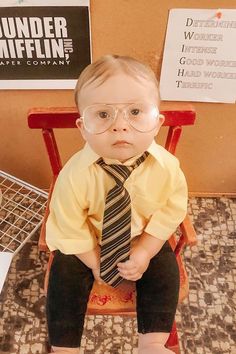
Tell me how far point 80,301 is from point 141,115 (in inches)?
19.1

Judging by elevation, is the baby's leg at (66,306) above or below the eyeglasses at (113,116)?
below

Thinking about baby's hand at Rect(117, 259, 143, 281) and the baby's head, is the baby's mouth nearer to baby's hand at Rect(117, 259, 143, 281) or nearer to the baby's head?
the baby's head

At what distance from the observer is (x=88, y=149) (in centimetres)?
98

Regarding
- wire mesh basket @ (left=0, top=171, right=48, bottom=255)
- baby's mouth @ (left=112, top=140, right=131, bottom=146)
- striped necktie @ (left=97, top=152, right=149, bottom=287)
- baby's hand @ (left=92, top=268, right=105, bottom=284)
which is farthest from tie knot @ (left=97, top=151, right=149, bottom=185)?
wire mesh basket @ (left=0, top=171, right=48, bottom=255)

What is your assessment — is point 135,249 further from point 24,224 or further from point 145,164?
point 24,224

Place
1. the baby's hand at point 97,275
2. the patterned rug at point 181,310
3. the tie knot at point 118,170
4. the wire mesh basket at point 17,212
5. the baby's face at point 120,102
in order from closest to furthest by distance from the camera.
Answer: the baby's face at point 120,102, the tie knot at point 118,170, the baby's hand at point 97,275, the patterned rug at point 181,310, the wire mesh basket at point 17,212

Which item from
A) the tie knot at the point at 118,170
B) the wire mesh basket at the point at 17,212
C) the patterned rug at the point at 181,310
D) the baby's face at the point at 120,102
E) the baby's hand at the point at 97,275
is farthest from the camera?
the wire mesh basket at the point at 17,212

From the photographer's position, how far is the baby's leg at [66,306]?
1.01 meters

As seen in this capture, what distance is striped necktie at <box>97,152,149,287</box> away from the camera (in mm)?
951

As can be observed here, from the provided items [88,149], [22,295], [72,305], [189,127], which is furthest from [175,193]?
[22,295]

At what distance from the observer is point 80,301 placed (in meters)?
1.01

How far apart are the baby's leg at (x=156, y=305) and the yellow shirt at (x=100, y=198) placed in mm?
103

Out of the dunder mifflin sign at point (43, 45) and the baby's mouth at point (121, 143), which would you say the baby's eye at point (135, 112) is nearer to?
the baby's mouth at point (121, 143)

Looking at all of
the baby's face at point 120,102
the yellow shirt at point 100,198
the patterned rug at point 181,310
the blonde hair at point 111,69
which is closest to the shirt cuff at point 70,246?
the yellow shirt at point 100,198
